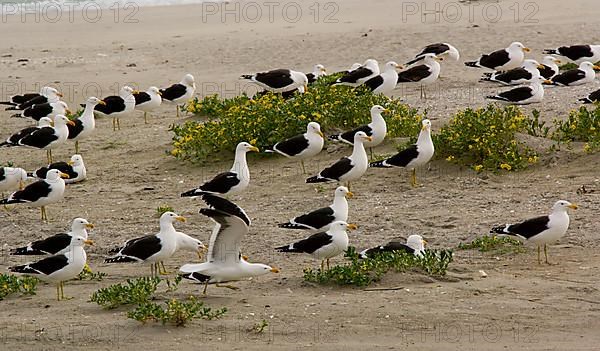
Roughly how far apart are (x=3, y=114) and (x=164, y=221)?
33.9 ft

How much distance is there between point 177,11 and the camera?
31469mm

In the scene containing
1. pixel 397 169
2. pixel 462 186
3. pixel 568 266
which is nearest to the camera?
pixel 568 266

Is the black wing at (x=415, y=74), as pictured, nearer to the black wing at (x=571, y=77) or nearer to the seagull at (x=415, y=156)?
the black wing at (x=571, y=77)

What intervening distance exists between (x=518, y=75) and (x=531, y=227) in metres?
8.40

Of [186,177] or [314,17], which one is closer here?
[186,177]

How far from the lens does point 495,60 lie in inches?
806

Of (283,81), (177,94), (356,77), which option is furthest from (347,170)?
(177,94)

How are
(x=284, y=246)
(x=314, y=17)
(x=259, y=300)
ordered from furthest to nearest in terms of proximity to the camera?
1. (x=314, y=17)
2. (x=284, y=246)
3. (x=259, y=300)

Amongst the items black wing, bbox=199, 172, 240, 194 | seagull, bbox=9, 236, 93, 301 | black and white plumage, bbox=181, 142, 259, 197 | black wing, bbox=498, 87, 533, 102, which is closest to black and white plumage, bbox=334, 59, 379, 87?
black wing, bbox=498, 87, 533, 102

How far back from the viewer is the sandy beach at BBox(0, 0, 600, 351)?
906 cm

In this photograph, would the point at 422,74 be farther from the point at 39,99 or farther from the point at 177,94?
the point at 39,99

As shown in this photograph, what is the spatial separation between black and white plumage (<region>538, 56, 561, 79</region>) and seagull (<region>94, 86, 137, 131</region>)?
6946mm

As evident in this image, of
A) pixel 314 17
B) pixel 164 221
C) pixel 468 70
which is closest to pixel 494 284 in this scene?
pixel 164 221

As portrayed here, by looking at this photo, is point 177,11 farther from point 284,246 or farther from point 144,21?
point 284,246
